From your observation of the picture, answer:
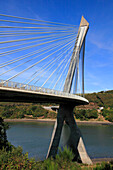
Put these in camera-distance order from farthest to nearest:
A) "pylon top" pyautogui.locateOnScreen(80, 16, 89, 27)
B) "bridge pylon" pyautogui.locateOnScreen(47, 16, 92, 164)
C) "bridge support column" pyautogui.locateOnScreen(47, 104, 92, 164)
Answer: "pylon top" pyautogui.locateOnScreen(80, 16, 89, 27) → "bridge pylon" pyautogui.locateOnScreen(47, 16, 92, 164) → "bridge support column" pyautogui.locateOnScreen(47, 104, 92, 164)

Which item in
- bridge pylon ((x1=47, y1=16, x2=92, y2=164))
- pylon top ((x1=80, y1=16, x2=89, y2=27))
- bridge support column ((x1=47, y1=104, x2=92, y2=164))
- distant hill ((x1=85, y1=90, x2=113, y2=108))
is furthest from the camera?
distant hill ((x1=85, y1=90, x2=113, y2=108))

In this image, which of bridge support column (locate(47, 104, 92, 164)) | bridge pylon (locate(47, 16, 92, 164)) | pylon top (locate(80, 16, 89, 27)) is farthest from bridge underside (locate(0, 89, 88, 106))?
pylon top (locate(80, 16, 89, 27))

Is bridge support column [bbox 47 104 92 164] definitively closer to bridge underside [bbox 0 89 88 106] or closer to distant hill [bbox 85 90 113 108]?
bridge underside [bbox 0 89 88 106]

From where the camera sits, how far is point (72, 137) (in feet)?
81.3

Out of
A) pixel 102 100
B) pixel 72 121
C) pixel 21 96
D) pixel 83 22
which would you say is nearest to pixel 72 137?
pixel 72 121

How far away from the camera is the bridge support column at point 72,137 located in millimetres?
22572

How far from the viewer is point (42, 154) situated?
2464 cm

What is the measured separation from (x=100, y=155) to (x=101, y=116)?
188ft

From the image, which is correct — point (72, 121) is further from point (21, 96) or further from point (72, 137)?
point (21, 96)

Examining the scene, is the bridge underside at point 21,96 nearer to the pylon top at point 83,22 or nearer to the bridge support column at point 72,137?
the bridge support column at point 72,137

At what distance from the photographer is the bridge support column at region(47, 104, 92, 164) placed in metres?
22.6

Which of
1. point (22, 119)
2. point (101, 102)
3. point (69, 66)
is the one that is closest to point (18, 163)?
point (69, 66)

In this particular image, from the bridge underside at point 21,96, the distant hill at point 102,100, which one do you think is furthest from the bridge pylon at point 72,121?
the distant hill at point 102,100

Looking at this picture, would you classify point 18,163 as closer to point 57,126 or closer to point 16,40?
point 16,40
